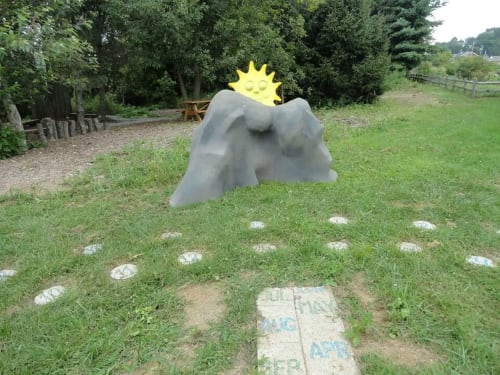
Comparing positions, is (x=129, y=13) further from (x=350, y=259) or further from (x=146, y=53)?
(x=350, y=259)

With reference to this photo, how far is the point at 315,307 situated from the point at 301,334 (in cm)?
28

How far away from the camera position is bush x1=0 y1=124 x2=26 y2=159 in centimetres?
722

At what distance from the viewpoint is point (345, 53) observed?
42.6 ft

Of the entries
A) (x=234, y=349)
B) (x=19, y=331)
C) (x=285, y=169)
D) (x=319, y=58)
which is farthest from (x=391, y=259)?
(x=319, y=58)

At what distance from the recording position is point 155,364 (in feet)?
6.67

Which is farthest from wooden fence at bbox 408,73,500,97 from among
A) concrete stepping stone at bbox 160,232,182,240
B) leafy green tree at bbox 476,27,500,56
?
leafy green tree at bbox 476,27,500,56

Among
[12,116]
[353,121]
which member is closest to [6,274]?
[12,116]

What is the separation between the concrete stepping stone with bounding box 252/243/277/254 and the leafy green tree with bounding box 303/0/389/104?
11.1m

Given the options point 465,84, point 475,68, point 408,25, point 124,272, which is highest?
point 408,25

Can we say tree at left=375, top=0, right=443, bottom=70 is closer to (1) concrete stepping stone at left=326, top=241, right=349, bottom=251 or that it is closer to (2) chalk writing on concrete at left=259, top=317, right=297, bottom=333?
(1) concrete stepping stone at left=326, top=241, right=349, bottom=251

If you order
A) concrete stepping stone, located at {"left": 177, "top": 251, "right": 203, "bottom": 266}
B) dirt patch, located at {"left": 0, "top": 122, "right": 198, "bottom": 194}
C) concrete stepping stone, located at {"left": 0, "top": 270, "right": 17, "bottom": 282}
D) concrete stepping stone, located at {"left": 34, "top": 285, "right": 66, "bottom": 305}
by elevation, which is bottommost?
dirt patch, located at {"left": 0, "top": 122, "right": 198, "bottom": 194}

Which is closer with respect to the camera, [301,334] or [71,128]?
[301,334]

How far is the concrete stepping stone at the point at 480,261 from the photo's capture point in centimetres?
290

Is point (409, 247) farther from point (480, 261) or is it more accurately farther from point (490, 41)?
point (490, 41)
